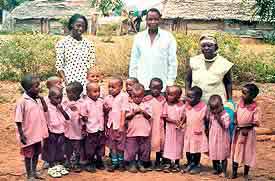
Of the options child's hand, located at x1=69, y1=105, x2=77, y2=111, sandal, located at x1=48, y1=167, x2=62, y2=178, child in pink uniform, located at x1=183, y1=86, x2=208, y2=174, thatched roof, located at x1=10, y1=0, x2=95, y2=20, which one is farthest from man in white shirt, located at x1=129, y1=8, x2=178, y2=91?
thatched roof, located at x1=10, y1=0, x2=95, y2=20

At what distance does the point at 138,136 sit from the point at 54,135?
95 cm

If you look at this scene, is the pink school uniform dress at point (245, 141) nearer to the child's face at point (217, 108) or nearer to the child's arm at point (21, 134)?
the child's face at point (217, 108)

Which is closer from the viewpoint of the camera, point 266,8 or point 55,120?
point 55,120

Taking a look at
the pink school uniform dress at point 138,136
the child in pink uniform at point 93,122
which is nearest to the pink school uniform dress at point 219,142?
the pink school uniform dress at point 138,136

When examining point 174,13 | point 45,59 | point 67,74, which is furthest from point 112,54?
point 174,13

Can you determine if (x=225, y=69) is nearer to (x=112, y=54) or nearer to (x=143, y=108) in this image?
(x=143, y=108)

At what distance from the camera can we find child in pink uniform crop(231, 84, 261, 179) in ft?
18.3

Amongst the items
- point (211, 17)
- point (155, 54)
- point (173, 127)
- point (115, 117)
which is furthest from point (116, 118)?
point (211, 17)

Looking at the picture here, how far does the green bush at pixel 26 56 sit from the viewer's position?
13195 mm

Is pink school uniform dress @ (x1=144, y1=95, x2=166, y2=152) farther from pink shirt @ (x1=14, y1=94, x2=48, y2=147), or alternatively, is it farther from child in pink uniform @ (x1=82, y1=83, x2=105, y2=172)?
pink shirt @ (x1=14, y1=94, x2=48, y2=147)

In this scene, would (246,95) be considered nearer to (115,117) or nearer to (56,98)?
(115,117)

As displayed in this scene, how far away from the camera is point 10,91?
488 inches

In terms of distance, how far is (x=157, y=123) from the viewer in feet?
19.7

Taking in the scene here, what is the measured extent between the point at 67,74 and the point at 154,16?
127 cm
